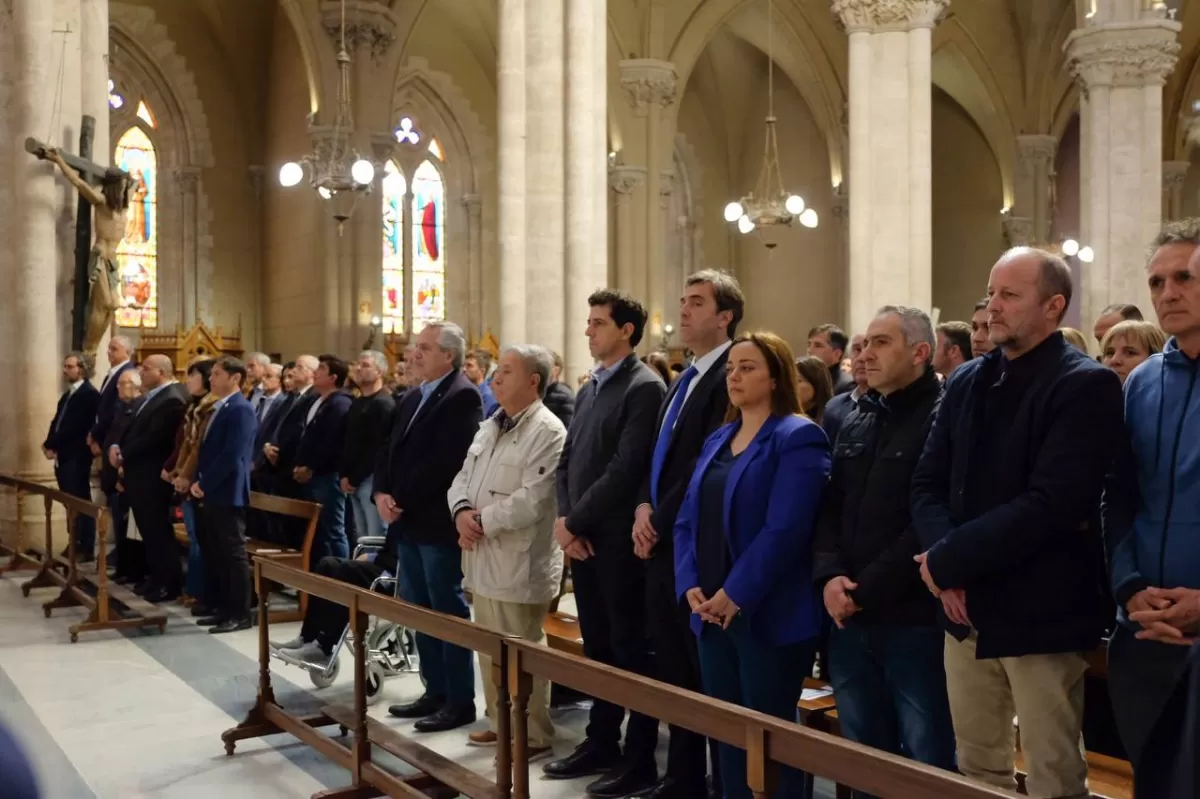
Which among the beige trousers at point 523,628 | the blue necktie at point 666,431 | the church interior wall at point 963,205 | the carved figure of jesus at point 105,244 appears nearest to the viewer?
the blue necktie at point 666,431

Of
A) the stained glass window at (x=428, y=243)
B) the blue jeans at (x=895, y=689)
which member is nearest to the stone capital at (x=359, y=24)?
the stained glass window at (x=428, y=243)

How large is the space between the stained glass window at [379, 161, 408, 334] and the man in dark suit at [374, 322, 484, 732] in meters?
18.0

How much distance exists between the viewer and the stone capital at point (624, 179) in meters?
20.6

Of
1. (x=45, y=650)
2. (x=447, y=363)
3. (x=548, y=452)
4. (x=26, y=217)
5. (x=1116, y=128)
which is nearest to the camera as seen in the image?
(x=548, y=452)

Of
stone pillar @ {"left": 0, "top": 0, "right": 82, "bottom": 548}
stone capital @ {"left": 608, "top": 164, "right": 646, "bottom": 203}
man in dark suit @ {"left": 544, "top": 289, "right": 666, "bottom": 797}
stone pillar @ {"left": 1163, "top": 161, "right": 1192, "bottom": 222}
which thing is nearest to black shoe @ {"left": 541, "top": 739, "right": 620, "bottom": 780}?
man in dark suit @ {"left": 544, "top": 289, "right": 666, "bottom": 797}

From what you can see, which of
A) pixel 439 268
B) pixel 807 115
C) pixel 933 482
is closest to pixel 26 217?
pixel 933 482

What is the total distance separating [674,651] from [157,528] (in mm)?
5464

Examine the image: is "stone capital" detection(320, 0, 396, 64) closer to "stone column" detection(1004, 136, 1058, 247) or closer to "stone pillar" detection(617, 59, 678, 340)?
"stone pillar" detection(617, 59, 678, 340)

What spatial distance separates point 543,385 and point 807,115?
22899mm

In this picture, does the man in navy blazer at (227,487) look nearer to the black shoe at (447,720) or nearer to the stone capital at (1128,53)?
the black shoe at (447,720)

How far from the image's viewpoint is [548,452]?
4.96 m

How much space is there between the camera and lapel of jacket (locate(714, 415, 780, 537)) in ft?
12.2

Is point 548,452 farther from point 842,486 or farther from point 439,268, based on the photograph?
point 439,268

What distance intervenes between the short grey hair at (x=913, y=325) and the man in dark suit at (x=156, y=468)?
615cm
